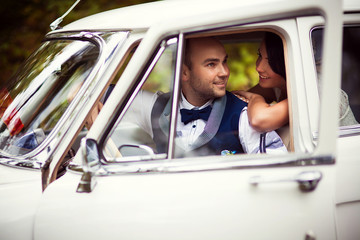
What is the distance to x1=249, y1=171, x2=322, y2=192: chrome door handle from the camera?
1448 millimetres

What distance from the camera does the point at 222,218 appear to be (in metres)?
1.51

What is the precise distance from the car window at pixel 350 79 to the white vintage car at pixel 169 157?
91 mm

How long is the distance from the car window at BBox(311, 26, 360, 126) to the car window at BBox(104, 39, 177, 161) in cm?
106

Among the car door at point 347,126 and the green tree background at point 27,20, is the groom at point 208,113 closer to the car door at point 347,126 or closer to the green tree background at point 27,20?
the car door at point 347,126

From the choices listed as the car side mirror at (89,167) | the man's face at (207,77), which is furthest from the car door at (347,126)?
the car side mirror at (89,167)

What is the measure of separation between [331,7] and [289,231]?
0.91m

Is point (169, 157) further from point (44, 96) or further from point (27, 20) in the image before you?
point (27, 20)

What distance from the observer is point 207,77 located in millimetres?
2193

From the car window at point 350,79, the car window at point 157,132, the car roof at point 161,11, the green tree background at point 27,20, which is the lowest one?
the car window at point 157,132

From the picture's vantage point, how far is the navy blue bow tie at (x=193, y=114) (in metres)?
2.04

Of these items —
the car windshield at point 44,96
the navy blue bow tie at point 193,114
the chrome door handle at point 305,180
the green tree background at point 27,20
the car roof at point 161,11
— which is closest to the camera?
the chrome door handle at point 305,180

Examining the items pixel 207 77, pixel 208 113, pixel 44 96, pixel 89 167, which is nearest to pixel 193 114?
pixel 208 113

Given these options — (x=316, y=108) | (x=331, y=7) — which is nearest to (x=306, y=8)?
(x=331, y=7)

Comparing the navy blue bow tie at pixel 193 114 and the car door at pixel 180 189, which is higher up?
the navy blue bow tie at pixel 193 114
